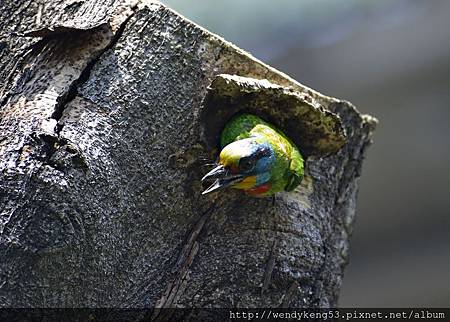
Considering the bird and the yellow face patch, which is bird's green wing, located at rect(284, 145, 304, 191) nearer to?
the bird

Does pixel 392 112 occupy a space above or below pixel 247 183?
above

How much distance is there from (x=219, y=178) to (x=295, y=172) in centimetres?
31

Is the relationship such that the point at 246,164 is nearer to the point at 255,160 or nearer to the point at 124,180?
the point at 255,160

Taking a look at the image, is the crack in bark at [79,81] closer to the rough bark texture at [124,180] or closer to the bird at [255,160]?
the rough bark texture at [124,180]

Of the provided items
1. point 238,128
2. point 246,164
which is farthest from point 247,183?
point 238,128

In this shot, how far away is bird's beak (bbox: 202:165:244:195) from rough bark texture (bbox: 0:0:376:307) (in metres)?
0.10

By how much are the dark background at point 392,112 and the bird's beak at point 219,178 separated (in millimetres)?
2981

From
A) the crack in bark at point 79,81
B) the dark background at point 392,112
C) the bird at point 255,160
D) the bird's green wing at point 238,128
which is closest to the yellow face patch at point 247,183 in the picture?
the bird at point 255,160

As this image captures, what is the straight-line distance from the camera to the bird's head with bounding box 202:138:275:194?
217 cm

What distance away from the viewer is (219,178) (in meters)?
2.16

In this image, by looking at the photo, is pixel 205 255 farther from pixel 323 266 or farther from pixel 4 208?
pixel 4 208

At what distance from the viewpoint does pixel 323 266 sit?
2531mm

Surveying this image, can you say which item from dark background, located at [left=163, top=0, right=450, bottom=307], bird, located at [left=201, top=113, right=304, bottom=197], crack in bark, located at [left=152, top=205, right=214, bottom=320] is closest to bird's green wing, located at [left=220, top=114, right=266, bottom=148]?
bird, located at [left=201, top=113, right=304, bottom=197]

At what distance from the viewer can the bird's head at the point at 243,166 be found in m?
2.17
